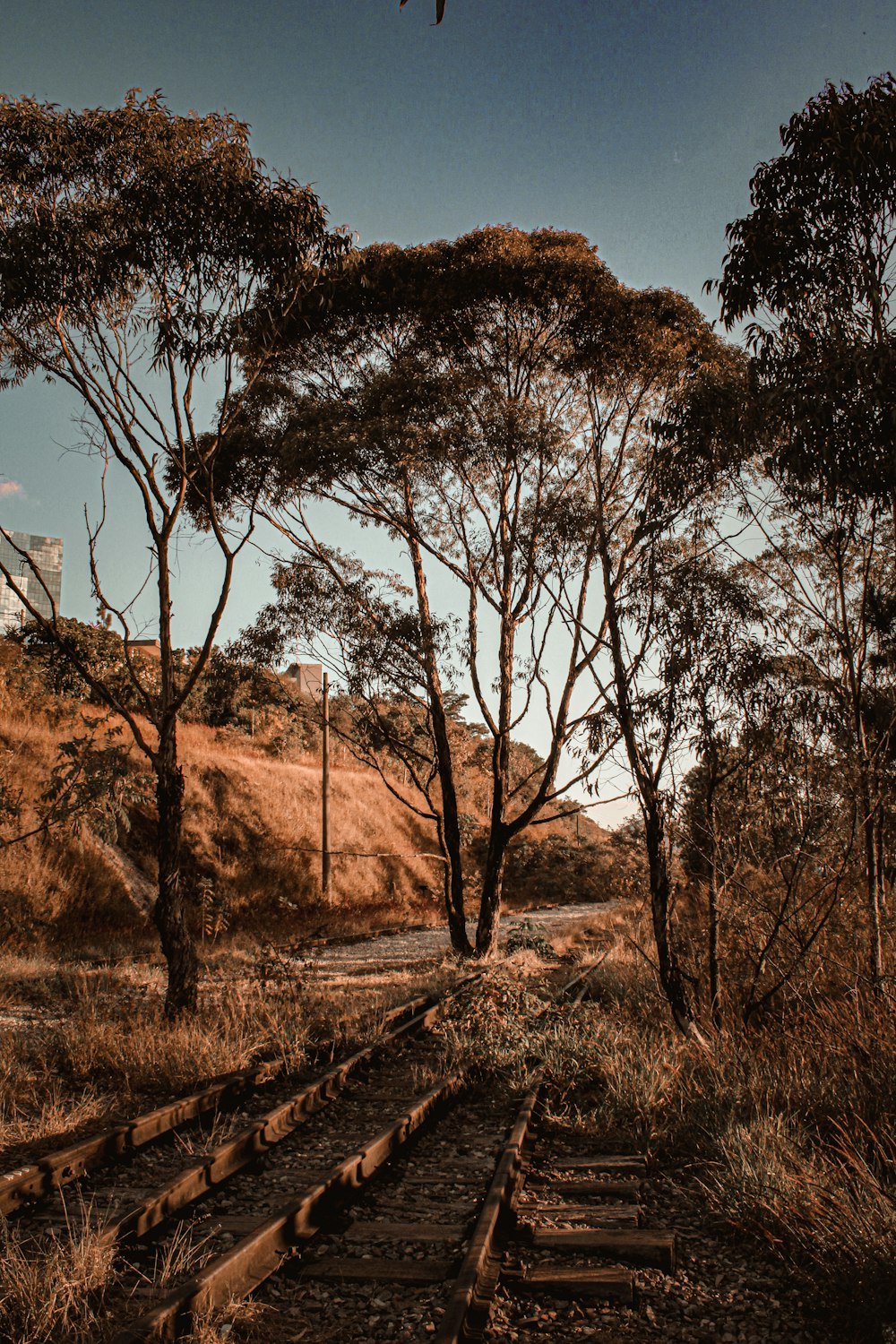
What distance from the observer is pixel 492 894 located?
1557cm

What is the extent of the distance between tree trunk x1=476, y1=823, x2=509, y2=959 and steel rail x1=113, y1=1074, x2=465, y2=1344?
30.6 feet

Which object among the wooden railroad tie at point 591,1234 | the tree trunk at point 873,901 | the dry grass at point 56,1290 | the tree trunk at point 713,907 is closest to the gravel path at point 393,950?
the tree trunk at point 713,907

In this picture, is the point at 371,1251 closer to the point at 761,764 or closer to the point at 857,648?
the point at 761,764

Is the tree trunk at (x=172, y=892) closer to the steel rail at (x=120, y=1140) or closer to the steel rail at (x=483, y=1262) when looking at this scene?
the steel rail at (x=120, y=1140)

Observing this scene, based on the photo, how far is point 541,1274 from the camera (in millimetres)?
4023

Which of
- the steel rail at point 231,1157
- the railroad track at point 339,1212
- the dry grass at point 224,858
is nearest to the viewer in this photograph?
the railroad track at point 339,1212

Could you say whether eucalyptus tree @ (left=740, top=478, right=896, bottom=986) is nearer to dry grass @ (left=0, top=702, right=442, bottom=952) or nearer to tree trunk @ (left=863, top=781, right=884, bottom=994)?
tree trunk @ (left=863, top=781, right=884, bottom=994)

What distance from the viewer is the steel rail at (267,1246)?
330 centimetres

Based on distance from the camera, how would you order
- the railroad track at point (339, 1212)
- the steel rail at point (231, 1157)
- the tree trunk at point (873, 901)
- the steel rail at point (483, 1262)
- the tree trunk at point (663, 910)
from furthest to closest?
the tree trunk at point (663, 910), the tree trunk at point (873, 901), the steel rail at point (231, 1157), the railroad track at point (339, 1212), the steel rail at point (483, 1262)

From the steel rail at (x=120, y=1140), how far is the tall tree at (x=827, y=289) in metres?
6.97

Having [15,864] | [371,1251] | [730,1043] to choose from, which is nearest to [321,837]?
[15,864]

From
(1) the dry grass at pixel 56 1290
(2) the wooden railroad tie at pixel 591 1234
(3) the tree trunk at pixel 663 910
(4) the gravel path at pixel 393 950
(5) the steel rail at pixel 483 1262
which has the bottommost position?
(4) the gravel path at pixel 393 950

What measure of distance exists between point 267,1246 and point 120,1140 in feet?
6.15

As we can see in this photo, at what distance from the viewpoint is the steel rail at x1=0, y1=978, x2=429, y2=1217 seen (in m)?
4.73
